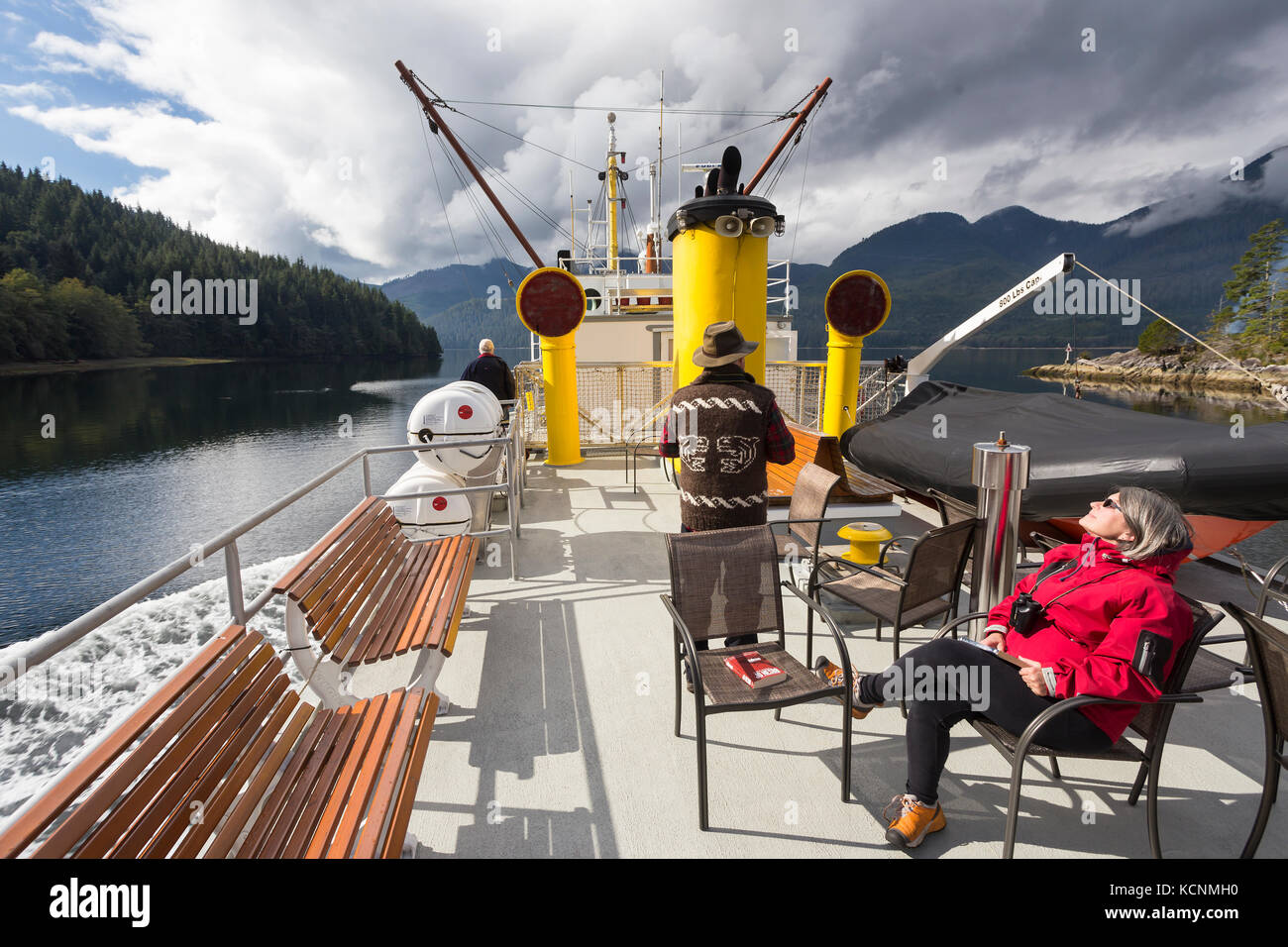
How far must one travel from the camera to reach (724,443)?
10.7 feet

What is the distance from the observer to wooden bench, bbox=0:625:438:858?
1349 mm

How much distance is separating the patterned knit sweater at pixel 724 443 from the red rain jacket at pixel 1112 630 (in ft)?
4.66

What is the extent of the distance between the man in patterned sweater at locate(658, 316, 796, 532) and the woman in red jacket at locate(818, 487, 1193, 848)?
3.94ft

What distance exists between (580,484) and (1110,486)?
5.71m

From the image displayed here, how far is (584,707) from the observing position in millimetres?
3201

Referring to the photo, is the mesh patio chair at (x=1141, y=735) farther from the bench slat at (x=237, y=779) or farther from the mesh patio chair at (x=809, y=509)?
the bench slat at (x=237, y=779)

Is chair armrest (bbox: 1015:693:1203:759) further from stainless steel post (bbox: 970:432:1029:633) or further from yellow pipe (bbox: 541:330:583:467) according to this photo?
yellow pipe (bbox: 541:330:583:467)

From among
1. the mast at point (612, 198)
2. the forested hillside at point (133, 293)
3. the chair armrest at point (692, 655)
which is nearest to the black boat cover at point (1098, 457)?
the chair armrest at point (692, 655)

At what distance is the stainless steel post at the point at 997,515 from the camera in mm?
3002

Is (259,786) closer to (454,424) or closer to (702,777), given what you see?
(702,777)

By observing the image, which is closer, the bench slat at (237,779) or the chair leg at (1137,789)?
the bench slat at (237,779)

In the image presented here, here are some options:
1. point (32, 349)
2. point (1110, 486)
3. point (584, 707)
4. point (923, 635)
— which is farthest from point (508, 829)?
point (32, 349)
